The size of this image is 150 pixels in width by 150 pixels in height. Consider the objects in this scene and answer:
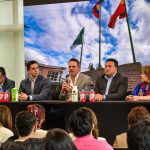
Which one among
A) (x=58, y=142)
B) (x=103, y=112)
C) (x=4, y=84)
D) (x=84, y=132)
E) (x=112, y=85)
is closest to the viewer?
(x=58, y=142)

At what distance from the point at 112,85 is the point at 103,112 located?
1.14ft

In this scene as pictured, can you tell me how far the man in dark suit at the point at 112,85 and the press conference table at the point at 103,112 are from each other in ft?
0.48

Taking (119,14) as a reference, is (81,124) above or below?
below

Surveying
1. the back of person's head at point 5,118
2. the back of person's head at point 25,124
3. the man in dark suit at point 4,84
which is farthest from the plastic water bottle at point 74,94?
the back of person's head at point 25,124

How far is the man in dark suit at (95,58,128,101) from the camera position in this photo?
4109 mm

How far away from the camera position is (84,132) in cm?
231

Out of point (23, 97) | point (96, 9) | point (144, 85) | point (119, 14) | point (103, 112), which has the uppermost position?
point (96, 9)

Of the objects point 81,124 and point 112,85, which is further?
point 112,85

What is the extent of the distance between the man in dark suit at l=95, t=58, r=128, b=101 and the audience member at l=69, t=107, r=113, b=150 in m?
1.69

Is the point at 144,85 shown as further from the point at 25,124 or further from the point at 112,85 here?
the point at 25,124

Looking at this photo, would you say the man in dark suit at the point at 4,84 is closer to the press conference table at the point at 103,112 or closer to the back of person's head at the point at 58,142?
the press conference table at the point at 103,112

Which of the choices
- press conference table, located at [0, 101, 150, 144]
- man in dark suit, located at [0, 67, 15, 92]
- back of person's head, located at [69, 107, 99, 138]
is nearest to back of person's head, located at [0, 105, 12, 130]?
press conference table, located at [0, 101, 150, 144]

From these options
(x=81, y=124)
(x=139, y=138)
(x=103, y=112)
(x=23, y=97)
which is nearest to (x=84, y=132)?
(x=81, y=124)

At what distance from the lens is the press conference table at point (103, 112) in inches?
157
